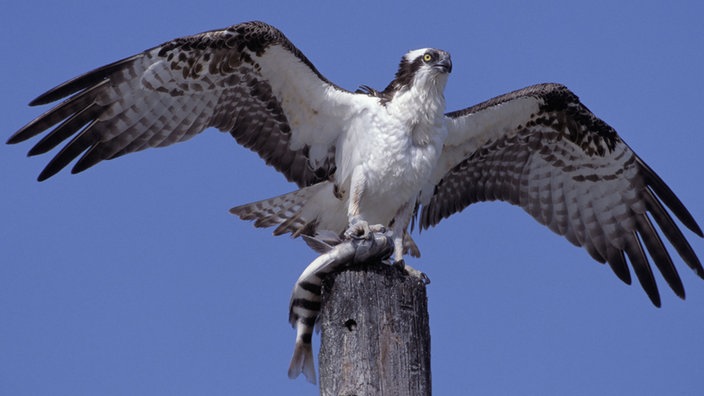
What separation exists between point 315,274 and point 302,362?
0.74 m

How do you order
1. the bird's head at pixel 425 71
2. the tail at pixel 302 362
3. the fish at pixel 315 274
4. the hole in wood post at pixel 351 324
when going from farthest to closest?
the bird's head at pixel 425 71 → the tail at pixel 302 362 → the fish at pixel 315 274 → the hole in wood post at pixel 351 324

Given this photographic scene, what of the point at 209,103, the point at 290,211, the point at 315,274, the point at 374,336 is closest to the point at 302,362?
the point at 315,274

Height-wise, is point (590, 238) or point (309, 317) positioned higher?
point (590, 238)

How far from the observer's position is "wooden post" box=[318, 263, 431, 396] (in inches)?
217

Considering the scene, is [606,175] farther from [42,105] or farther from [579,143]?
[42,105]

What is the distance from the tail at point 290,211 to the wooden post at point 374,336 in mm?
2776

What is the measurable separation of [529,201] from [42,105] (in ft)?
15.4

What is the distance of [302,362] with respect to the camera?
6.71m

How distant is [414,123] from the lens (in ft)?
28.3

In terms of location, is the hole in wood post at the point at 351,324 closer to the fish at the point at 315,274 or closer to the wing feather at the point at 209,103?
the fish at the point at 315,274

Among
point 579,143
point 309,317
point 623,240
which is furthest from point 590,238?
point 309,317

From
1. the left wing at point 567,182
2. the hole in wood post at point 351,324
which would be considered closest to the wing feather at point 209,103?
the left wing at point 567,182

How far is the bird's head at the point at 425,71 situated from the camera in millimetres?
8727

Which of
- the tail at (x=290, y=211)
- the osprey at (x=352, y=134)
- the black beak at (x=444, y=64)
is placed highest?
the black beak at (x=444, y=64)
